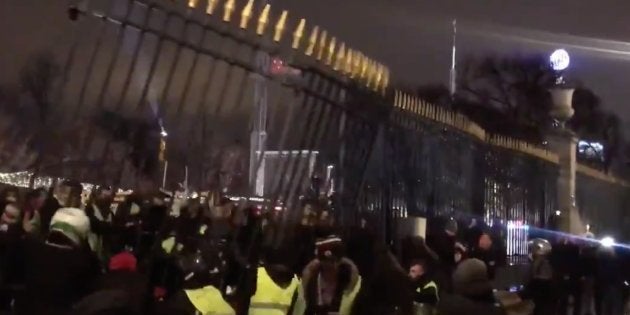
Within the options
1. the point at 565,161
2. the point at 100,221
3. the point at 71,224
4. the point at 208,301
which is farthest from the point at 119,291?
the point at 565,161

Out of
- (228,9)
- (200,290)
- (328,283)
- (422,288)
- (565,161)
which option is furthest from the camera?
(565,161)

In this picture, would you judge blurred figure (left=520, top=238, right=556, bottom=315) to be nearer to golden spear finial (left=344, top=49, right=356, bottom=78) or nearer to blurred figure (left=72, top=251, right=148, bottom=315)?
golden spear finial (left=344, top=49, right=356, bottom=78)

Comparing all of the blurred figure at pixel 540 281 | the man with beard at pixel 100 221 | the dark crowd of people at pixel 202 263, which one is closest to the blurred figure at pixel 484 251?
the blurred figure at pixel 540 281

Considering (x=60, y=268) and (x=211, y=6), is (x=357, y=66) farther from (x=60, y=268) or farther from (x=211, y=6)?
(x=60, y=268)

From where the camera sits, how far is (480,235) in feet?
35.2

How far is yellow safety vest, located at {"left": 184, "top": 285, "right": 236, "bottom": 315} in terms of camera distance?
240 inches

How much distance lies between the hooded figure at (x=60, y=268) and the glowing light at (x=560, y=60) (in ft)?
41.6

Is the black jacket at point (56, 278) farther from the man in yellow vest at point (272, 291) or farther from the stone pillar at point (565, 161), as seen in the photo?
the stone pillar at point (565, 161)

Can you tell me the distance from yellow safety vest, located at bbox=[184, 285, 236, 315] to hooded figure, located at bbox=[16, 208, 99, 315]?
0.69 metres

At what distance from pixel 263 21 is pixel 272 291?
1846mm

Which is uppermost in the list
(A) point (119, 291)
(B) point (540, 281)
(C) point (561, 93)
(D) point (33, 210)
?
(C) point (561, 93)

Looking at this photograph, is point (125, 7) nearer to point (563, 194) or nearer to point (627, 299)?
point (563, 194)

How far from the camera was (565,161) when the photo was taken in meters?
16.2

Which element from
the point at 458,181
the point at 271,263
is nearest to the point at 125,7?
the point at 271,263
